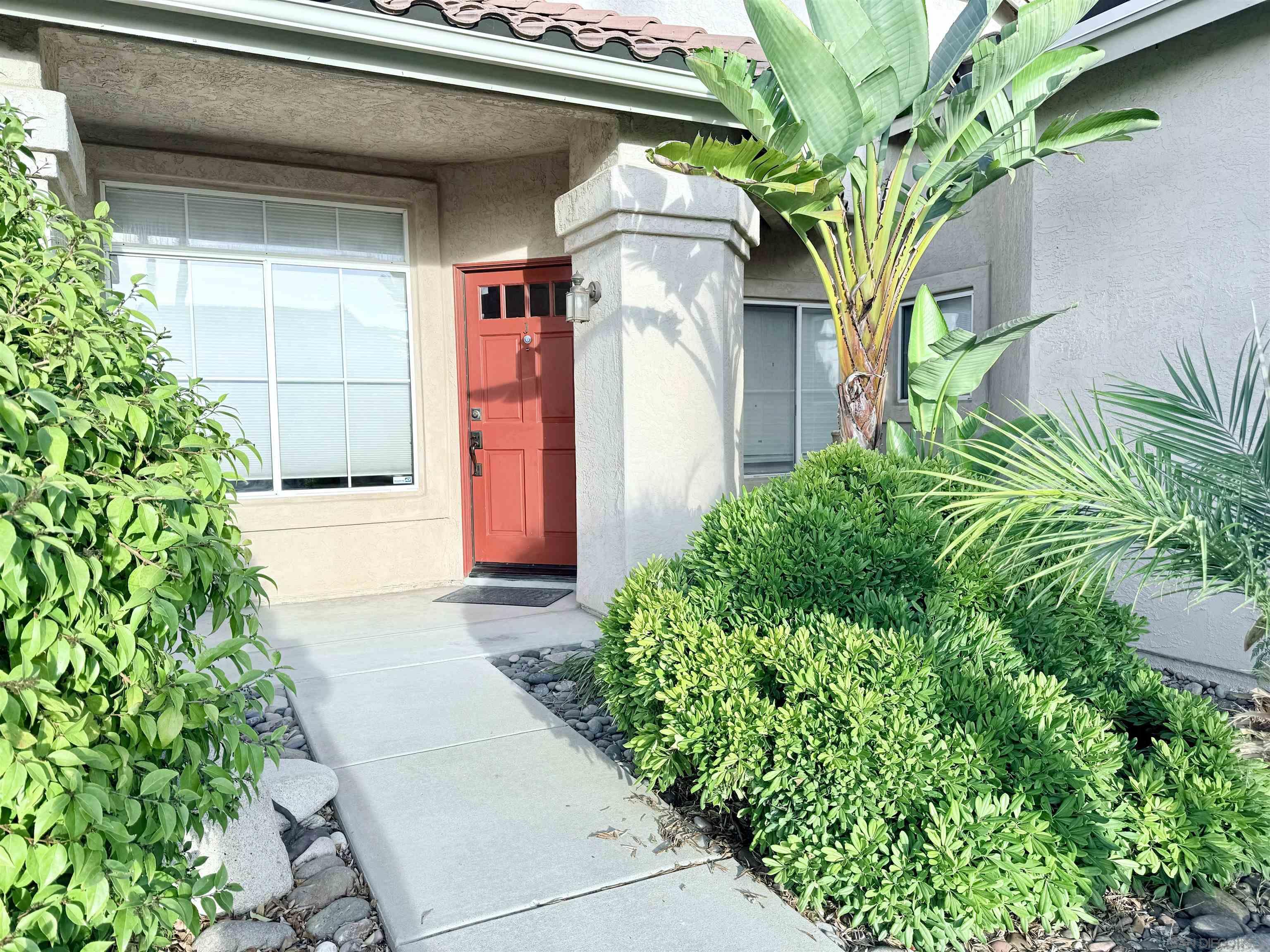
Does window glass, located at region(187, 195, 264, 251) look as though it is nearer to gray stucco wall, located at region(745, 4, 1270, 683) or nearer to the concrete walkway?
the concrete walkway

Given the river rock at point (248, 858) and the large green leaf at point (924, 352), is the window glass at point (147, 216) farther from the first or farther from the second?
the large green leaf at point (924, 352)

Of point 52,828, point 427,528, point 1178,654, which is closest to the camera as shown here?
point 52,828

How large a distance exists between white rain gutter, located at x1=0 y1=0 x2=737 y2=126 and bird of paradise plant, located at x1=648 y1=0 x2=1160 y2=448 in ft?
2.64

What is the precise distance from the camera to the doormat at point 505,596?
21.2 feet

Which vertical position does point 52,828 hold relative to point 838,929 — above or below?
above

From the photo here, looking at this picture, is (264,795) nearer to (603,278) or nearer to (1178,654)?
(603,278)

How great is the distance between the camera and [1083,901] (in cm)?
241

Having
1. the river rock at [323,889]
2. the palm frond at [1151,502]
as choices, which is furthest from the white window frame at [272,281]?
the palm frond at [1151,502]

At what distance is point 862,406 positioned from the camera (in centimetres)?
418

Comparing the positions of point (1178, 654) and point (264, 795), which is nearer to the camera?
point (264, 795)

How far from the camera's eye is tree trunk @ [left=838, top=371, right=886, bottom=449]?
13.7 ft

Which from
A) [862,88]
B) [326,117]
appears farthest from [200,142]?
[862,88]

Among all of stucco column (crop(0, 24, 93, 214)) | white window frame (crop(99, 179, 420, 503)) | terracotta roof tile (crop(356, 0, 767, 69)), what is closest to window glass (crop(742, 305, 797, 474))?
terracotta roof tile (crop(356, 0, 767, 69))

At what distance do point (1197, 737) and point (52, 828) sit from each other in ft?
10.8
